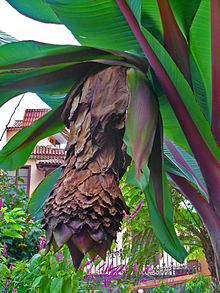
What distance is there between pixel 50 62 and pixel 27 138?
0.60ft

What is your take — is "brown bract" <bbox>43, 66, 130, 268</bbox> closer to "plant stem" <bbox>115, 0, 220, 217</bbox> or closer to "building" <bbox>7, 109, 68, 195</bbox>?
"plant stem" <bbox>115, 0, 220, 217</bbox>

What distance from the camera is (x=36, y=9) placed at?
0.61 m

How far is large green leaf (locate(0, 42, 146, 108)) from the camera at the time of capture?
41 centimetres

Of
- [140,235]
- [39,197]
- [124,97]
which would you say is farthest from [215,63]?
[140,235]

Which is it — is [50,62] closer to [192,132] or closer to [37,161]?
[192,132]

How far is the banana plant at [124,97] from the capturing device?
0.32m

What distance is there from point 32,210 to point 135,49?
43 centimetres

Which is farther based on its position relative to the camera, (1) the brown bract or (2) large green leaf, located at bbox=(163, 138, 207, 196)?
(2) large green leaf, located at bbox=(163, 138, 207, 196)

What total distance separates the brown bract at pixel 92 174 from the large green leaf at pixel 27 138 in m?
0.11

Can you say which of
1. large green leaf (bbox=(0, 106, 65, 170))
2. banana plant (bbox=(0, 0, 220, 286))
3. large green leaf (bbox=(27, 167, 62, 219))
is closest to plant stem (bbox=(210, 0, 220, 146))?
banana plant (bbox=(0, 0, 220, 286))

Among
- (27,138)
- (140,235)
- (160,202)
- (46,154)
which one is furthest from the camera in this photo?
(46,154)

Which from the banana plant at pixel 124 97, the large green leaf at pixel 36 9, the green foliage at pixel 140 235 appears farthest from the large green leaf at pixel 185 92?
the green foliage at pixel 140 235

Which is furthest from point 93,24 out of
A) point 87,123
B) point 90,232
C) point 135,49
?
point 90,232

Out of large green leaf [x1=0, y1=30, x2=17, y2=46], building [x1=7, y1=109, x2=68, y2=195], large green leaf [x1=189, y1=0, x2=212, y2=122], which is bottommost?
large green leaf [x1=189, y1=0, x2=212, y2=122]
